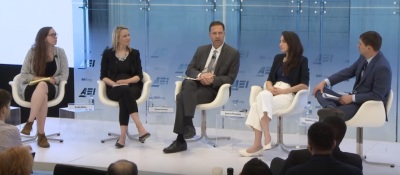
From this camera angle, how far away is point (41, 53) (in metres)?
7.11

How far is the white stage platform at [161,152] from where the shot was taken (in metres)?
6.01

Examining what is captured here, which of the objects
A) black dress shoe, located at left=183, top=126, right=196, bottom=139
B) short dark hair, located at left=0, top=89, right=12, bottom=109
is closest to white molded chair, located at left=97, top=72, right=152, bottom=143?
black dress shoe, located at left=183, top=126, right=196, bottom=139

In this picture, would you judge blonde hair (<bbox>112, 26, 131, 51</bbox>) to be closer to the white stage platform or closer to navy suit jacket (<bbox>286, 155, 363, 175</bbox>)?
the white stage platform

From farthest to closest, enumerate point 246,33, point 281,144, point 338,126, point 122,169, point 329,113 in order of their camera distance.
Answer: point 246,33 → point 281,144 → point 329,113 → point 338,126 → point 122,169

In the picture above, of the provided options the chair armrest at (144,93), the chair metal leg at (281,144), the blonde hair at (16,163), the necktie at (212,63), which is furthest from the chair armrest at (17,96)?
the blonde hair at (16,163)

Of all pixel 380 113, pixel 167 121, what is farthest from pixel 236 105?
pixel 380 113

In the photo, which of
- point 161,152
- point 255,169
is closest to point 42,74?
point 161,152

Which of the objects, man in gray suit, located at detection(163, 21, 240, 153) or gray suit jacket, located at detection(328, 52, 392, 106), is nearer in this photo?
gray suit jacket, located at detection(328, 52, 392, 106)

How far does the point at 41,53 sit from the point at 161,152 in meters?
1.67

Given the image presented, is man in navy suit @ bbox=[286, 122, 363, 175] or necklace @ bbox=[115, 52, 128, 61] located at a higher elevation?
necklace @ bbox=[115, 52, 128, 61]

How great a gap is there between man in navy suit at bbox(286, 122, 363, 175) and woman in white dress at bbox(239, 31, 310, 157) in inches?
99.4

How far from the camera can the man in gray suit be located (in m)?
6.66

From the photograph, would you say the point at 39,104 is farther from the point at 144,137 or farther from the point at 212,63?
the point at 212,63

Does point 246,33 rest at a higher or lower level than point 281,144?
higher
